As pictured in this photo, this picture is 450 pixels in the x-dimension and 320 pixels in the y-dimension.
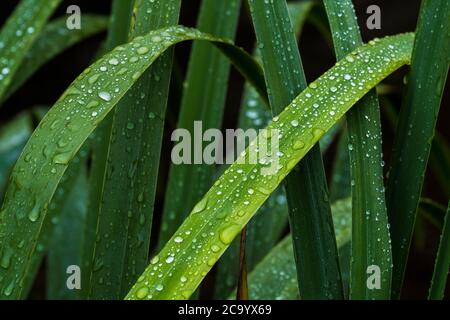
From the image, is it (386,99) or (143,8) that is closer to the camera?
(143,8)

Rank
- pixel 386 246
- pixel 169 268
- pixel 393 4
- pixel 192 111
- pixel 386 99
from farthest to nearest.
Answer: pixel 393 4
pixel 386 99
pixel 192 111
pixel 386 246
pixel 169 268

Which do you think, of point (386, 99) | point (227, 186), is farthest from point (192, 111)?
point (386, 99)

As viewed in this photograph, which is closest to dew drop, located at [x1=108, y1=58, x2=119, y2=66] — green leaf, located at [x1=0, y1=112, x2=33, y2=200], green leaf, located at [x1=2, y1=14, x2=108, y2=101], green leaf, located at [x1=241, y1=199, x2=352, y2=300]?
green leaf, located at [x1=241, y1=199, x2=352, y2=300]

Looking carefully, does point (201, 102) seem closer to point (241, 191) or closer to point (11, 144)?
point (241, 191)

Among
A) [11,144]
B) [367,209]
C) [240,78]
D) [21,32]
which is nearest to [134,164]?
[367,209]

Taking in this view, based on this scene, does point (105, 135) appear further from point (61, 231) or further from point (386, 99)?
point (386, 99)

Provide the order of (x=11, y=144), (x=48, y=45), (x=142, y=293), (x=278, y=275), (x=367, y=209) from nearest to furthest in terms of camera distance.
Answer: (x=142, y=293), (x=367, y=209), (x=278, y=275), (x=48, y=45), (x=11, y=144)
